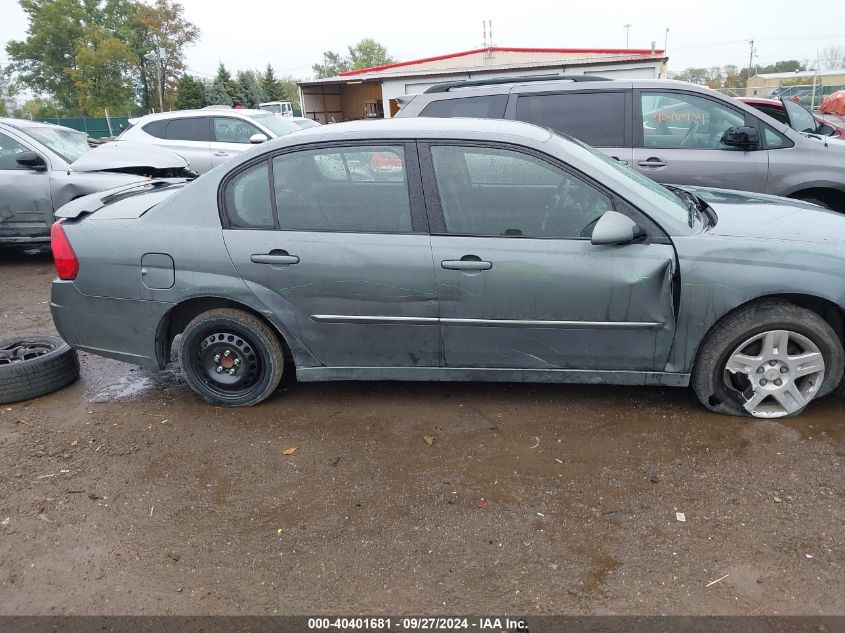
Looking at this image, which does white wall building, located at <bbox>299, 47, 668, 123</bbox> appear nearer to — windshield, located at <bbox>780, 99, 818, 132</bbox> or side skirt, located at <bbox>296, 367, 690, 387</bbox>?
windshield, located at <bbox>780, 99, 818, 132</bbox>

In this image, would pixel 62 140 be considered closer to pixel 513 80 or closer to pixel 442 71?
pixel 513 80

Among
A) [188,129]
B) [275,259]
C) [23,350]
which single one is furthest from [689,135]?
[188,129]

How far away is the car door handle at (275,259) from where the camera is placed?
3527 millimetres

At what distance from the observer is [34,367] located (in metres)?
4.09

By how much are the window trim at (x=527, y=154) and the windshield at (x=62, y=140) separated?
20.6 feet

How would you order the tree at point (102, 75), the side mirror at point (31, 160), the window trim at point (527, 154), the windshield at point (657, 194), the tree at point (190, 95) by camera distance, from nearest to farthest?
the window trim at point (527, 154) → the windshield at point (657, 194) → the side mirror at point (31, 160) → the tree at point (190, 95) → the tree at point (102, 75)

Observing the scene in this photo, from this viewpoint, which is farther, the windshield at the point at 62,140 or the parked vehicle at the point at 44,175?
the windshield at the point at 62,140

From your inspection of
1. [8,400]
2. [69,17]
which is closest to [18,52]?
[69,17]

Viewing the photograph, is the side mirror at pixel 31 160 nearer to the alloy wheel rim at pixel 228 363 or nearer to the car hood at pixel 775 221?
the alloy wheel rim at pixel 228 363

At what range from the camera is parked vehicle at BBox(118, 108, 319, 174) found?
33.7 feet

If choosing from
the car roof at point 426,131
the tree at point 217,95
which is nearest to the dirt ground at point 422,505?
the car roof at point 426,131

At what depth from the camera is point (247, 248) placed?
358 cm

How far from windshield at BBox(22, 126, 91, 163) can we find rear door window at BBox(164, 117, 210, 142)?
178cm

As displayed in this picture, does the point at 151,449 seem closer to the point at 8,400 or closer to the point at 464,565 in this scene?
the point at 8,400
